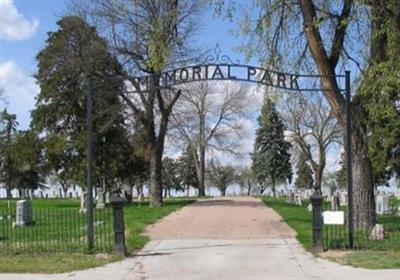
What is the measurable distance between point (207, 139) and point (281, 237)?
5808 centimetres

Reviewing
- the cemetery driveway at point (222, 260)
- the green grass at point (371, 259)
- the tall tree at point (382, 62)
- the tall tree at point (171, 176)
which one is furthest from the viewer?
the tall tree at point (171, 176)

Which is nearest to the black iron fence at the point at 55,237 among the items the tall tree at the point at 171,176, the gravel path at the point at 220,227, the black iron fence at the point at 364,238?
the gravel path at the point at 220,227

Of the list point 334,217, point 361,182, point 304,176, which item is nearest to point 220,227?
point 361,182

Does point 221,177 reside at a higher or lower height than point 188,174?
lower

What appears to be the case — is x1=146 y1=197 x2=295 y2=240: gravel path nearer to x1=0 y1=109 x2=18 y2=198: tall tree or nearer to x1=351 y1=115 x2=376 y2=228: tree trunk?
x1=351 y1=115 x2=376 y2=228: tree trunk

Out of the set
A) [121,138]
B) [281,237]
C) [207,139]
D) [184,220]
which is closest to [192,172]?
[207,139]

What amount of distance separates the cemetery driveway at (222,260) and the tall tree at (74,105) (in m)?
19.0

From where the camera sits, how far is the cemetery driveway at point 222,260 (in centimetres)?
1267

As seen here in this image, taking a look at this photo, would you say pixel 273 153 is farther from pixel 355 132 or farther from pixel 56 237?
pixel 56 237

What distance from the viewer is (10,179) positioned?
8644 cm

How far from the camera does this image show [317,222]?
606 inches

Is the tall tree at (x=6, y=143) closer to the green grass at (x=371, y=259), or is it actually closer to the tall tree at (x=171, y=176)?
the tall tree at (x=171, y=176)

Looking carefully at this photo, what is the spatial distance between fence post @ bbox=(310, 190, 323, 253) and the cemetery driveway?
1.10 feet

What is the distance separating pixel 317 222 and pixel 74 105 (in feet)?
98.6
